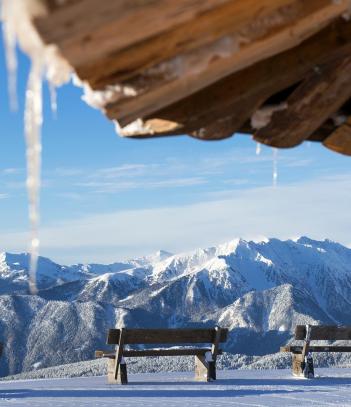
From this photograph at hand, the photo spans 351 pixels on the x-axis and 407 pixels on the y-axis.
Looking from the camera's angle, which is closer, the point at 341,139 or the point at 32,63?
the point at 32,63

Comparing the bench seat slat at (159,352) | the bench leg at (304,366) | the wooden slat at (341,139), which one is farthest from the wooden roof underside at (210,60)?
the bench leg at (304,366)

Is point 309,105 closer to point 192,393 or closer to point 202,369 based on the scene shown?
point 192,393

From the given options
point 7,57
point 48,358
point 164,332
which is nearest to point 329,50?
point 7,57

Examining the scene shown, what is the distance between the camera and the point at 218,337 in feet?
41.4

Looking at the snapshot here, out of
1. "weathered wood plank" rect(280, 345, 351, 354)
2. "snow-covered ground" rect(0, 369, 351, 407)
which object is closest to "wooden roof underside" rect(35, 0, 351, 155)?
"snow-covered ground" rect(0, 369, 351, 407)

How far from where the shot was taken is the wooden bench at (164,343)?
1198cm

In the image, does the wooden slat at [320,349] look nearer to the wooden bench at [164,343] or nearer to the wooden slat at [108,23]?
the wooden bench at [164,343]

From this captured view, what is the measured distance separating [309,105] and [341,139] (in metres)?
0.44

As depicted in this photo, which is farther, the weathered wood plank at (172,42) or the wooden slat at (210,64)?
the wooden slat at (210,64)

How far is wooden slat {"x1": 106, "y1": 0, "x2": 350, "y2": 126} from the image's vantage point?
1.54 m

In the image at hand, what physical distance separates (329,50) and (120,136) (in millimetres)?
578

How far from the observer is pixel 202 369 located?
42.8ft

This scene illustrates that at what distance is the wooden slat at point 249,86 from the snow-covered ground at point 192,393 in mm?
7700

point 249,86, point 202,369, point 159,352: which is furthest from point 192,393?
point 249,86
